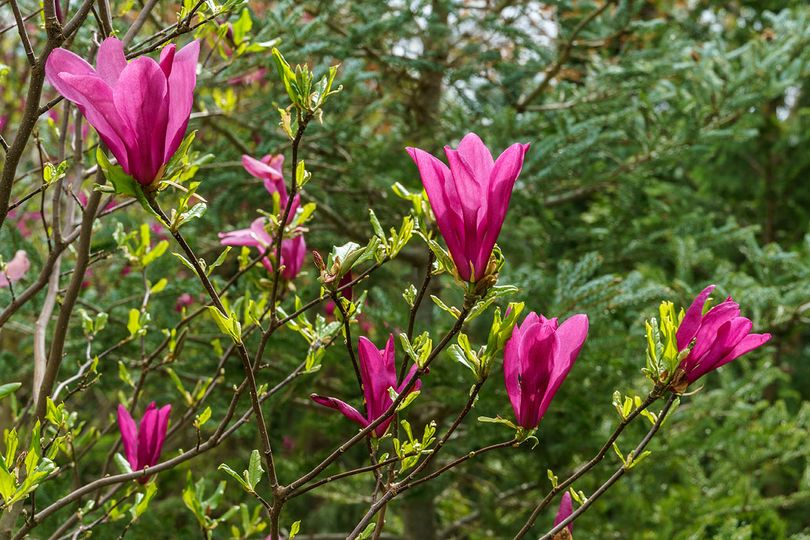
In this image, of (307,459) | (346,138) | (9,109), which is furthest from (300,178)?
(9,109)

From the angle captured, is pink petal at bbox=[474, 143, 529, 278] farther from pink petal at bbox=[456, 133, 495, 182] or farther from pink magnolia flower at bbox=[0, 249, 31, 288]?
pink magnolia flower at bbox=[0, 249, 31, 288]

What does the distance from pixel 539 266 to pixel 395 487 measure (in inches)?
72.1

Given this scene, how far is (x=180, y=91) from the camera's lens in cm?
59

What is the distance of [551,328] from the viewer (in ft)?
2.25

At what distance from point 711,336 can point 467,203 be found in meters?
0.26

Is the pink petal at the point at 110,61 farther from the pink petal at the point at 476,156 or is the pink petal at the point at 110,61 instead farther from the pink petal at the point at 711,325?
the pink petal at the point at 711,325

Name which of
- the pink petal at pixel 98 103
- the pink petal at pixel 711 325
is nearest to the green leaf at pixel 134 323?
the pink petal at pixel 98 103

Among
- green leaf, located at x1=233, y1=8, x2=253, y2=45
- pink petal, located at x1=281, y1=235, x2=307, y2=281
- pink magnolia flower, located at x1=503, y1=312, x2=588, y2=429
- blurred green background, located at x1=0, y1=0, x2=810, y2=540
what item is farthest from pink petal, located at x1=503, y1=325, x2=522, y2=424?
blurred green background, located at x1=0, y1=0, x2=810, y2=540

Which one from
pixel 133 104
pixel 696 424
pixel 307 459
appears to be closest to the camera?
pixel 133 104

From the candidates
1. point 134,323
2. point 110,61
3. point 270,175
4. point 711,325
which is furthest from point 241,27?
point 711,325

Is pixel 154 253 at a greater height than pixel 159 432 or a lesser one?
greater

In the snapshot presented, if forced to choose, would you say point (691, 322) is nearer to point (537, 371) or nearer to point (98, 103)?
point (537, 371)

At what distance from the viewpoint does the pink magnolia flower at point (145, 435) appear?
0.93 m

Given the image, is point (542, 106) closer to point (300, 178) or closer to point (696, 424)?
point (696, 424)
